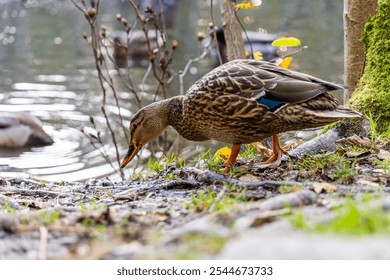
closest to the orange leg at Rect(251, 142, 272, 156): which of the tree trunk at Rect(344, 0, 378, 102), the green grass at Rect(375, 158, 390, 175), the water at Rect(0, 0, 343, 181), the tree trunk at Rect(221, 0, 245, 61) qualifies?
the green grass at Rect(375, 158, 390, 175)

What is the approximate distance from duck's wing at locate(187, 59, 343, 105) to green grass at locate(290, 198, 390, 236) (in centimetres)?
190

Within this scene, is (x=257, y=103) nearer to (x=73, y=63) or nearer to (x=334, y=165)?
(x=334, y=165)

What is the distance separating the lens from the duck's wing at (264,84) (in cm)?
462

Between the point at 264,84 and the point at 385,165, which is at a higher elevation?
the point at 264,84

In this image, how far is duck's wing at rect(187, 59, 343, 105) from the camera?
4.62m

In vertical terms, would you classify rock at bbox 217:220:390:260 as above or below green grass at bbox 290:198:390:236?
above

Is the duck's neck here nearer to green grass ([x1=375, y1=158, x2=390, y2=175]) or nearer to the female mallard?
the female mallard

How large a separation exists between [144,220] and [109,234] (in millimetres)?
421

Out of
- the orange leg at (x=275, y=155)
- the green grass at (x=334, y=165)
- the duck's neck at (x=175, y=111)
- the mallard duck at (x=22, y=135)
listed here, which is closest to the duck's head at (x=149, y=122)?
the duck's neck at (x=175, y=111)

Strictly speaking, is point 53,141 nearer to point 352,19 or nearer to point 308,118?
point 352,19

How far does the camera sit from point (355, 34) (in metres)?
6.32

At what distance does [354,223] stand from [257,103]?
2092mm

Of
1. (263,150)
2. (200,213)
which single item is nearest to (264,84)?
(263,150)

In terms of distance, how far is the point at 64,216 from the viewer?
11.4ft
